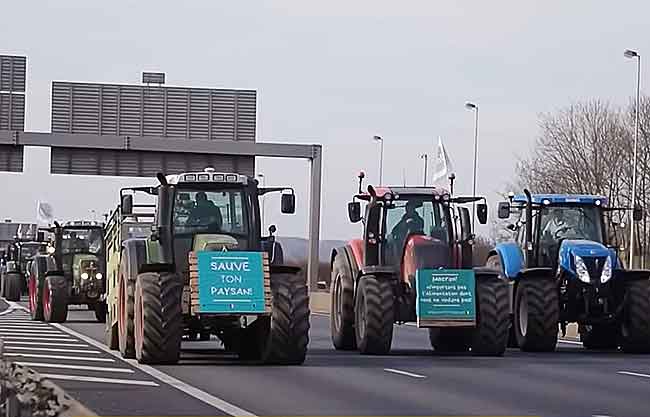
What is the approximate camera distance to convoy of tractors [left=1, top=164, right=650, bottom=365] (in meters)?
20.0

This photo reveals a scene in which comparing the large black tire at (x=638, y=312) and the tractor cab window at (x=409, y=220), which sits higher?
the tractor cab window at (x=409, y=220)

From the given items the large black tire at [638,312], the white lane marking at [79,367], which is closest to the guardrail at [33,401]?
the white lane marking at [79,367]

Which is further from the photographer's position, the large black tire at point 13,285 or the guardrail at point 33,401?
the large black tire at point 13,285

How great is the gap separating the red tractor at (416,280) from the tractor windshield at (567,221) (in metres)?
1.78

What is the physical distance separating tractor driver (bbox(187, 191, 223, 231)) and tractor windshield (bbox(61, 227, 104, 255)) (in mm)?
15432

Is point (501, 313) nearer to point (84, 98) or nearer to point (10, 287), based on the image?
point (84, 98)

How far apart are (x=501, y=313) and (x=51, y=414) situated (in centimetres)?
1234

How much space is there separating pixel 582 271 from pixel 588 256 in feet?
0.88

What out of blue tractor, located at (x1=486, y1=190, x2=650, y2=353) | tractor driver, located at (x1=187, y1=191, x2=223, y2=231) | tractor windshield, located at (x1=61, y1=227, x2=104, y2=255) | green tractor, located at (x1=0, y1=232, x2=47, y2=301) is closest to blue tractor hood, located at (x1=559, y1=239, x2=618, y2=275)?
blue tractor, located at (x1=486, y1=190, x2=650, y2=353)

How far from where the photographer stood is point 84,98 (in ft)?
158

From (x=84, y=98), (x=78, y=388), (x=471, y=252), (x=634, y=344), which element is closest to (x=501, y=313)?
(x=471, y=252)

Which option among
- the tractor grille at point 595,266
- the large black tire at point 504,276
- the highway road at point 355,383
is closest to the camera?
the highway road at point 355,383

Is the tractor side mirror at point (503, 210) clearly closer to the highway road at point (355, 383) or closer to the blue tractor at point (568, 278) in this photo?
the blue tractor at point (568, 278)

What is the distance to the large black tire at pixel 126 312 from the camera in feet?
69.3
